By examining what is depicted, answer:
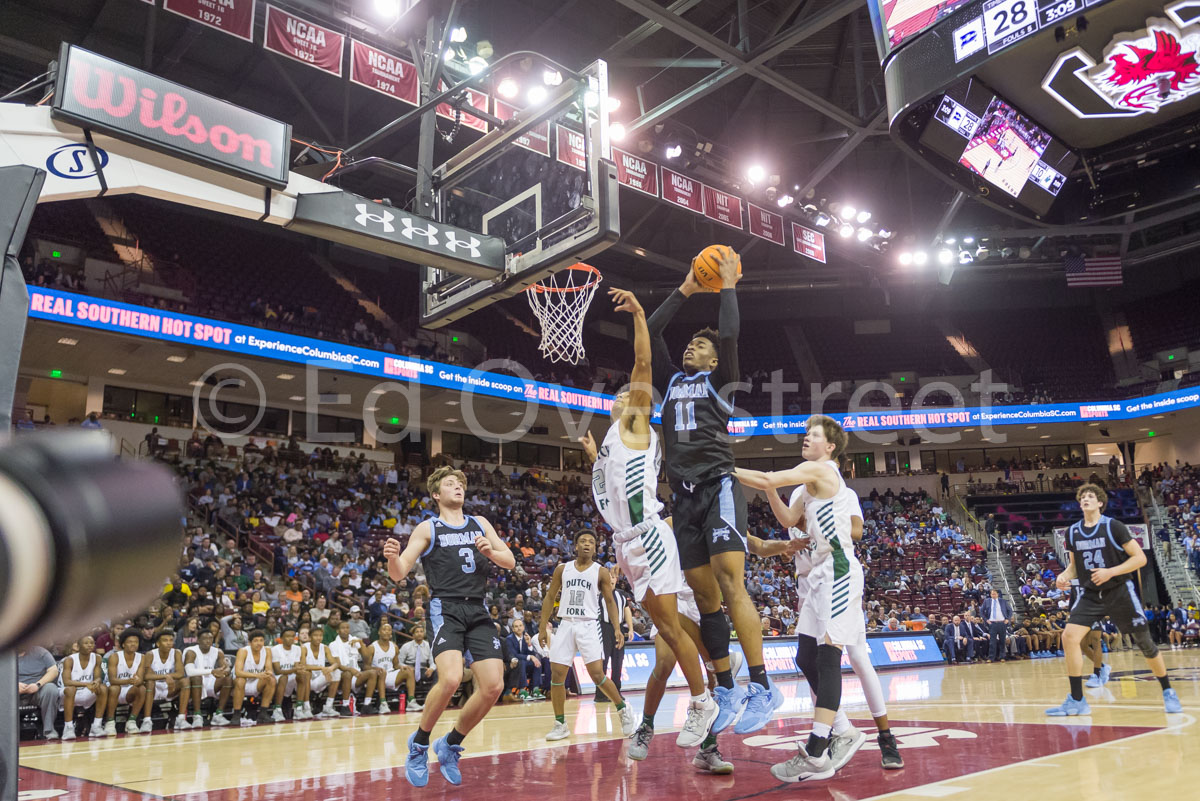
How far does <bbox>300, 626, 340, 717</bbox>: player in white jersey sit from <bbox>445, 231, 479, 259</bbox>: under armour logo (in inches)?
254

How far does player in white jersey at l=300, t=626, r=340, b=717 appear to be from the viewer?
1100 cm

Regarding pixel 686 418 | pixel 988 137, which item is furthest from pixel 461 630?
pixel 988 137

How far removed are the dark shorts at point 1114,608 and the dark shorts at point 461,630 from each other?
5.09m

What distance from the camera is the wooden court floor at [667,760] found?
4086 millimetres

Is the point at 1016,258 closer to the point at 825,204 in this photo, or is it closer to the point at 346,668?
the point at 825,204

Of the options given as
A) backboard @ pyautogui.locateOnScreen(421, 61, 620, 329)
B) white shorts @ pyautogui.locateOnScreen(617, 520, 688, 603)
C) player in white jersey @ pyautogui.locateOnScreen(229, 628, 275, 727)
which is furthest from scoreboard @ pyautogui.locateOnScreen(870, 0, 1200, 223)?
player in white jersey @ pyautogui.locateOnScreen(229, 628, 275, 727)

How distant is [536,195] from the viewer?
7.50 meters

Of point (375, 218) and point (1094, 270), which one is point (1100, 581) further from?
point (1094, 270)

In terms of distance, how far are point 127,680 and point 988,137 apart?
12.0 metres

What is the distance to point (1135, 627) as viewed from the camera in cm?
715

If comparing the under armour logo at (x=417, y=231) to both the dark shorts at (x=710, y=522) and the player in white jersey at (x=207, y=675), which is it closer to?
the dark shorts at (x=710, y=522)

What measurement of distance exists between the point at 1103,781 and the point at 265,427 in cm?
2370

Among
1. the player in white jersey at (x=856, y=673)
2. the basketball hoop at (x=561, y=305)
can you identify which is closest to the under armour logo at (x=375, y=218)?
the player in white jersey at (x=856, y=673)

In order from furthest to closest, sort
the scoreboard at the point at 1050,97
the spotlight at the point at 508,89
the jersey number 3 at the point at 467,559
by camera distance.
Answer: the spotlight at the point at 508,89 < the scoreboard at the point at 1050,97 < the jersey number 3 at the point at 467,559
